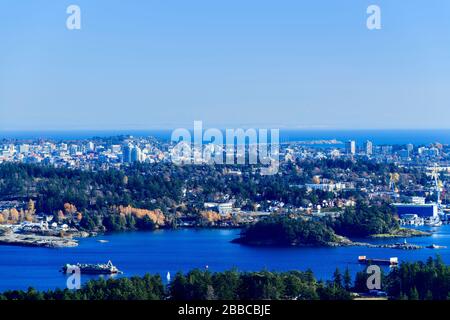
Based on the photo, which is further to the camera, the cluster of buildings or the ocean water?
the cluster of buildings

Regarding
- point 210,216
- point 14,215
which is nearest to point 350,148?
point 210,216

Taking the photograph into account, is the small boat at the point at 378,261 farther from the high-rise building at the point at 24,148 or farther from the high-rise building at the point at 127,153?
the high-rise building at the point at 24,148

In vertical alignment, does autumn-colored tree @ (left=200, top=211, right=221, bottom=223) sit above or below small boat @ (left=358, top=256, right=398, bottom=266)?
above

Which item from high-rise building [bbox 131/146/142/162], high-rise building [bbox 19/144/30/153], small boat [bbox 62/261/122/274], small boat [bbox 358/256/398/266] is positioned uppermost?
high-rise building [bbox 19/144/30/153]

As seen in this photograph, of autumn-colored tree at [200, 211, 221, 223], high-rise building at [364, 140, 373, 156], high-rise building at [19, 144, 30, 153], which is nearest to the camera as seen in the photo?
autumn-colored tree at [200, 211, 221, 223]

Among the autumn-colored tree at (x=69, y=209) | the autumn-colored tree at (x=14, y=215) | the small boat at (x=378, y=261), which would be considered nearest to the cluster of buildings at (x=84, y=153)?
the autumn-colored tree at (x=69, y=209)

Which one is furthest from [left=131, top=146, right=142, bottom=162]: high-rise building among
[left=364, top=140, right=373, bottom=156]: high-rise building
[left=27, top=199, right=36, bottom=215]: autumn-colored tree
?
[left=27, top=199, right=36, bottom=215]: autumn-colored tree

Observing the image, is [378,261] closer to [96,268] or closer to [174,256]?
[174,256]

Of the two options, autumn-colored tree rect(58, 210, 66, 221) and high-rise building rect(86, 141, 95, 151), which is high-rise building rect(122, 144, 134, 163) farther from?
autumn-colored tree rect(58, 210, 66, 221)
